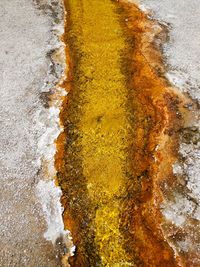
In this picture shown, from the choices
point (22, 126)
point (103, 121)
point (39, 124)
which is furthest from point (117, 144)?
point (22, 126)

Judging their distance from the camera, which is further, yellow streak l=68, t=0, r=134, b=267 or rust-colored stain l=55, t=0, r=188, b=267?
yellow streak l=68, t=0, r=134, b=267

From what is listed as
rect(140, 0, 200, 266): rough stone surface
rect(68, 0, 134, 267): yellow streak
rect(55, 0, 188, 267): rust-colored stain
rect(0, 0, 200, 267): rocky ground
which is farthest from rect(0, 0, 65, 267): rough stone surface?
rect(140, 0, 200, 266): rough stone surface

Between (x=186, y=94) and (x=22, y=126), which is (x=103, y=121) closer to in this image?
(x=22, y=126)

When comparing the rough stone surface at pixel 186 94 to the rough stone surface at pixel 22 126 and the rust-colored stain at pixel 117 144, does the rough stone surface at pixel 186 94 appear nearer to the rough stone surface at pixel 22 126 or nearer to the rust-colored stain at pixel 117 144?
the rust-colored stain at pixel 117 144

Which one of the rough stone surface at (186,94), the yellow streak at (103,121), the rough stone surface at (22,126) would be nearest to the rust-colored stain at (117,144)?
the yellow streak at (103,121)

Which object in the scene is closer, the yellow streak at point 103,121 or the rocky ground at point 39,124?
the rocky ground at point 39,124

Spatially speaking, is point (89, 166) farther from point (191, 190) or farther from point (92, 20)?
point (92, 20)

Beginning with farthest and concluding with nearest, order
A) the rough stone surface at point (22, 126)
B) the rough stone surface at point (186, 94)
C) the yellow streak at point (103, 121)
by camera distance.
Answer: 1. the yellow streak at point (103, 121)
2. the rough stone surface at point (186, 94)
3. the rough stone surface at point (22, 126)

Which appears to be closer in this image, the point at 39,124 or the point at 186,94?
the point at 39,124

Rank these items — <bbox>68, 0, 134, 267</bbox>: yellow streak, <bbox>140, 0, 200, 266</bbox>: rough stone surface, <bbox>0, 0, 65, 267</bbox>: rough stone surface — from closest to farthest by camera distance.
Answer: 1. <bbox>0, 0, 65, 267</bbox>: rough stone surface
2. <bbox>140, 0, 200, 266</bbox>: rough stone surface
3. <bbox>68, 0, 134, 267</bbox>: yellow streak

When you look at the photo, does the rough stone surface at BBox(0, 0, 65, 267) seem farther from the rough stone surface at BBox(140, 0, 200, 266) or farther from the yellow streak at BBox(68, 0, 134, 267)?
the rough stone surface at BBox(140, 0, 200, 266)
